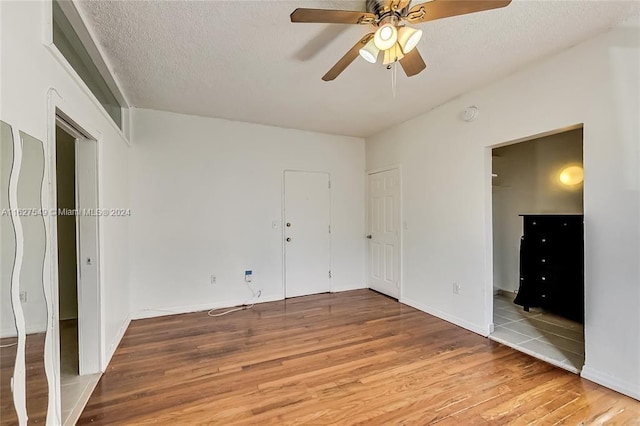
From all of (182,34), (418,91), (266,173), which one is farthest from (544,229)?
(182,34)

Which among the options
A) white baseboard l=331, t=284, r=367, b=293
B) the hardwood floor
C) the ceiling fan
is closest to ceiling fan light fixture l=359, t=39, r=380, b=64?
the ceiling fan

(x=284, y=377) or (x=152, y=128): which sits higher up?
(x=152, y=128)

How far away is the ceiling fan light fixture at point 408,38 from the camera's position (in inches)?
63.0

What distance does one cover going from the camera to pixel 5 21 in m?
1.12

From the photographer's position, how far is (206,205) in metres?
3.82

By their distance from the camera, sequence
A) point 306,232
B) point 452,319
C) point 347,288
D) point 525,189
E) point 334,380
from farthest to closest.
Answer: point 347,288 < point 306,232 < point 525,189 < point 452,319 < point 334,380

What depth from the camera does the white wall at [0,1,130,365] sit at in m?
1.16

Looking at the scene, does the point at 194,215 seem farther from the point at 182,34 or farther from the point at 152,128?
the point at 182,34

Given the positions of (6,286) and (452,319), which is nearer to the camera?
(6,286)

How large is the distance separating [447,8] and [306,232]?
338 cm

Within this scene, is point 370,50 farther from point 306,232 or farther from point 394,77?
point 306,232

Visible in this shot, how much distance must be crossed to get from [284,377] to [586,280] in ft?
8.05

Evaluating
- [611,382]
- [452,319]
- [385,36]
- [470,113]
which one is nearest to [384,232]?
[452,319]

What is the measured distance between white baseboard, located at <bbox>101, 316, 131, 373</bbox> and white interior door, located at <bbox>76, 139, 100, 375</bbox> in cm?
7
